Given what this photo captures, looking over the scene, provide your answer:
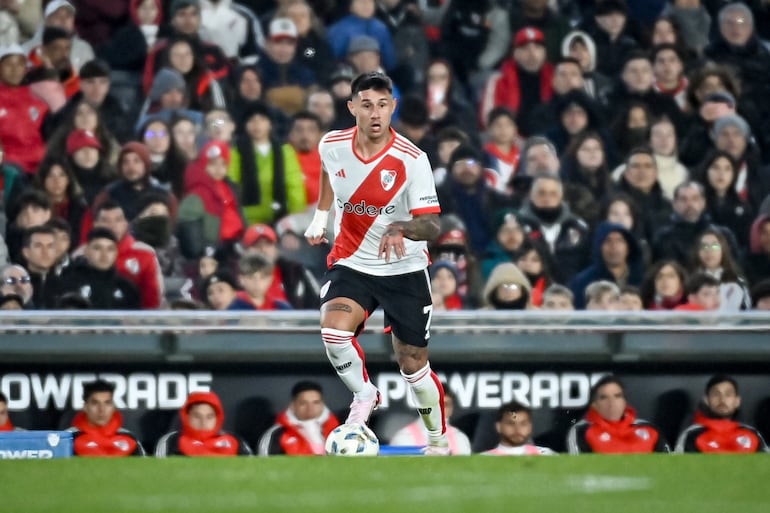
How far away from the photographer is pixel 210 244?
10750 millimetres

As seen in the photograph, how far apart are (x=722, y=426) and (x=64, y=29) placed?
6060 millimetres

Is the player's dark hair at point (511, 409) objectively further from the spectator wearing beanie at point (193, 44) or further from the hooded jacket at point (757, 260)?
the spectator wearing beanie at point (193, 44)

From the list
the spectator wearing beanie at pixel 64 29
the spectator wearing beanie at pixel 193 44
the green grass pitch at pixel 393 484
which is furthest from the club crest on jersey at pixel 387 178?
the spectator wearing beanie at pixel 64 29

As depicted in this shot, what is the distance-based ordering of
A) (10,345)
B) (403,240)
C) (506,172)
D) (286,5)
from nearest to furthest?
(403,240)
(10,345)
(506,172)
(286,5)

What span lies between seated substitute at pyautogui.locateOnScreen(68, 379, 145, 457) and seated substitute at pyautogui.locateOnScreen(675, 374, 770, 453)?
3258mm

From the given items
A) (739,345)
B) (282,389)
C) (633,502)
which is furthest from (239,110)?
(633,502)

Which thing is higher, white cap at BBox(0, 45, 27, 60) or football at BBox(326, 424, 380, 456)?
white cap at BBox(0, 45, 27, 60)

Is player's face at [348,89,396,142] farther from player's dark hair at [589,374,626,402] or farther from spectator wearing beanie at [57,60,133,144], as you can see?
spectator wearing beanie at [57,60,133,144]

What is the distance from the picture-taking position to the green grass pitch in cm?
578

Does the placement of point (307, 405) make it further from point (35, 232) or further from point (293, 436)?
point (35, 232)

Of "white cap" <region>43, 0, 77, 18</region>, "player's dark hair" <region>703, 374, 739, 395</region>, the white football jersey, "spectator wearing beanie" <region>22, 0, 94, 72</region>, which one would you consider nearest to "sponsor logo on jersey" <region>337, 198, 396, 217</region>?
the white football jersey

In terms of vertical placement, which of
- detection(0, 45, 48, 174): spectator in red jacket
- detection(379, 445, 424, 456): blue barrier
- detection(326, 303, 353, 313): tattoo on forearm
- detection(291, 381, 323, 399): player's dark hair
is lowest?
detection(379, 445, 424, 456): blue barrier

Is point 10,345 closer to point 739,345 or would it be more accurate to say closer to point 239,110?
point 239,110

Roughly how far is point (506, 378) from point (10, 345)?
2903 millimetres
